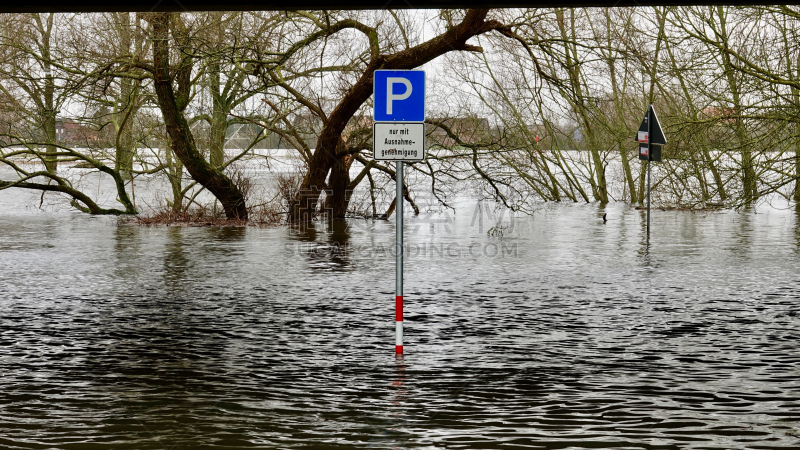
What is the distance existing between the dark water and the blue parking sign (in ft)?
8.06

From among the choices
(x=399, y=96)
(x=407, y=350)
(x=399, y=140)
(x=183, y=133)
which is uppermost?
(x=183, y=133)

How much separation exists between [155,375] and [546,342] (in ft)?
13.7

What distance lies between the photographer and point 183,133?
26.6 m

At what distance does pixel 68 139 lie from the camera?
29.1 m

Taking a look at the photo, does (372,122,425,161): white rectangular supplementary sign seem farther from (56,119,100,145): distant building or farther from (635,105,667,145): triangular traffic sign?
(56,119,100,145): distant building

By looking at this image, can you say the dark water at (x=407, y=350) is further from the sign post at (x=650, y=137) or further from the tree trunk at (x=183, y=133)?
the tree trunk at (x=183, y=133)

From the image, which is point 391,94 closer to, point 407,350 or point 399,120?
point 399,120

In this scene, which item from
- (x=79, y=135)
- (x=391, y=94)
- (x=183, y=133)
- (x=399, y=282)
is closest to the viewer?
(x=391, y=94)

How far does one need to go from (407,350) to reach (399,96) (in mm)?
2656

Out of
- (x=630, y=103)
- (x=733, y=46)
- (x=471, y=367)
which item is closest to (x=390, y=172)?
(x=733, y=46)

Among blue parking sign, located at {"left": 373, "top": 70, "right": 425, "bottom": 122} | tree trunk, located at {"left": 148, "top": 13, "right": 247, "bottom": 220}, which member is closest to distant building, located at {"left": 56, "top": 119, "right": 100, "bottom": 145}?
tree trunk, located at {"left": 148, "top": 13, "right": 247, "bottom": 220}

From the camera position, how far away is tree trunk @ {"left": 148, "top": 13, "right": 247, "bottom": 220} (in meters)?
24.6

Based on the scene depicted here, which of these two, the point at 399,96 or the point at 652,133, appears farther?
the point at 652,133

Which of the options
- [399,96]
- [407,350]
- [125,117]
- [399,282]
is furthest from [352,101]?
[407,350]
